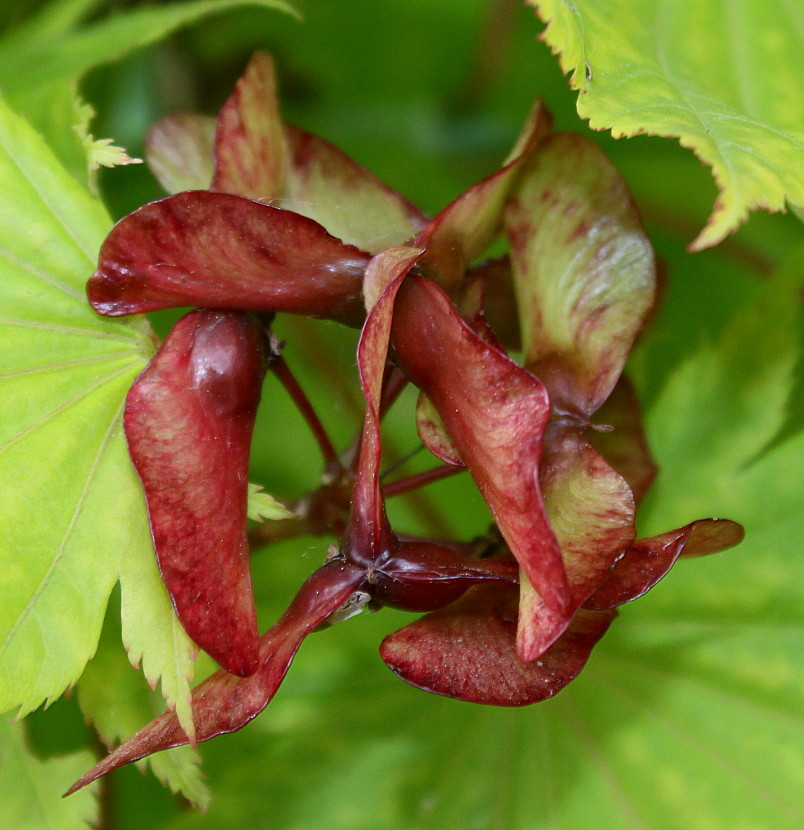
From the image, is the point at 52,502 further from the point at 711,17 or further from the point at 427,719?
the point at 711,17

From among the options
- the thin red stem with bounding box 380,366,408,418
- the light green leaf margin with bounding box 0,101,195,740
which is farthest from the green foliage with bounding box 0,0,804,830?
the thin red stem with bounding box 380,366,408,418

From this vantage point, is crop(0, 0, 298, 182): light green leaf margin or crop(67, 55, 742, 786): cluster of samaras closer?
crop(67, 55, 742, 786): cluster of samaras

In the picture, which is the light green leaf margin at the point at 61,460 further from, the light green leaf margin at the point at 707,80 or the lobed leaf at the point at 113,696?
the light green leaf margin at the point at 707,80

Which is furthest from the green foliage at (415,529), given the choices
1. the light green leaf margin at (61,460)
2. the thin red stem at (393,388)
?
the thin red stem at (393,388)

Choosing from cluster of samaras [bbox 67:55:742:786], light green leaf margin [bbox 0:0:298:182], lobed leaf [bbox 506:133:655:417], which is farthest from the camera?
light green leaf margin [bbox 0:0:298:182]

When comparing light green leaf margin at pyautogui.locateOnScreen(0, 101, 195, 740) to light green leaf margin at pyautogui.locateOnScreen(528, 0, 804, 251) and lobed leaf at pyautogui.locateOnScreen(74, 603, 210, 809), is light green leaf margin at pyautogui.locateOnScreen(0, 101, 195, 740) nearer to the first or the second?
lobed leaf at pyautogui.locateOnScreen(74, 603, 210, 809)

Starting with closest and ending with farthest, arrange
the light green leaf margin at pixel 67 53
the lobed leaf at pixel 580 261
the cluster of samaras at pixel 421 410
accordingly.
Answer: the cluster of samaras at pixel 421 410 → the lobed leaf at pixel 580 261 → the light green leaf margin at pixel 67 53
